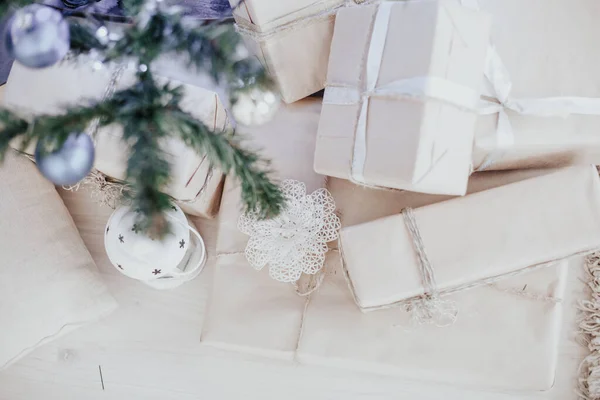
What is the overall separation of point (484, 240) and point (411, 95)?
24 centimetres

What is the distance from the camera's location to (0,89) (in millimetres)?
849

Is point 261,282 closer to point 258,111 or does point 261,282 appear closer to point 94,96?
point 258,111

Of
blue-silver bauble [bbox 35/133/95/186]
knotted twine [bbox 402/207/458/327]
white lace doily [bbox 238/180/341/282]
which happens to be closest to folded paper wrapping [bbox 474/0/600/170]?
knotted twine [bbox 402/207/458/327]

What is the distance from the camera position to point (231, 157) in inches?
18.0

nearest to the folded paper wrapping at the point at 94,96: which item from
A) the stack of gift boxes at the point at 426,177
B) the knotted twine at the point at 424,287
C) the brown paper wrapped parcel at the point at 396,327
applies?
the stack of gift boxes at the point at 426,177

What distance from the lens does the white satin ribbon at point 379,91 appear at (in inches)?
26.0

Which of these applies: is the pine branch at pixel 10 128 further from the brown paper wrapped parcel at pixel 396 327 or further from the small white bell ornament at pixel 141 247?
the brown paper wrapped parcel at pixel 396 327

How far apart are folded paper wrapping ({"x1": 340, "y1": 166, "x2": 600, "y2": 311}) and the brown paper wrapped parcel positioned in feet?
0.21

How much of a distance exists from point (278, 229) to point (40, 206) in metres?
0.41

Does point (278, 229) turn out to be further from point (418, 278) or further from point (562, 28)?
point (562, 28)

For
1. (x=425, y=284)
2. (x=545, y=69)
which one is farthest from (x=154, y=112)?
(x=545, y=69)

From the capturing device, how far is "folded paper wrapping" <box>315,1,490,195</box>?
26.1 inches

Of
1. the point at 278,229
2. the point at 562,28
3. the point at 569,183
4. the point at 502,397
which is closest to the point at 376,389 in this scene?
the point at 502,397

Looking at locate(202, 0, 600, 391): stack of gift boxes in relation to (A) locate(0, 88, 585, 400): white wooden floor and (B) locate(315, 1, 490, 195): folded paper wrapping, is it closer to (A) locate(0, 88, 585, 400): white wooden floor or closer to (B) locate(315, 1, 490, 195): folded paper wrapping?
(B) locate(315, 1, 490, 195): folded paper wrapping
